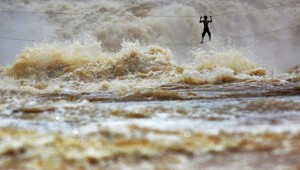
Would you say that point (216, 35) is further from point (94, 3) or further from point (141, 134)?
point (141, 134)

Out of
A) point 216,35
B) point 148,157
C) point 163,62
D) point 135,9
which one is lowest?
point 148,157

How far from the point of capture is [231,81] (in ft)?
34.9

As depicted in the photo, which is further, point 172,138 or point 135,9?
point 135,9

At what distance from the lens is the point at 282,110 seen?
15.2 feet

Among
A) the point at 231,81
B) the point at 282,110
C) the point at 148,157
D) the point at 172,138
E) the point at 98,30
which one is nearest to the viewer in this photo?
the point at 148,157

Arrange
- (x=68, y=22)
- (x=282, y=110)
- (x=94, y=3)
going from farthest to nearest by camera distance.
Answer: (x=94, y=3) < (x=68, y=22) < (x=282, y=110)

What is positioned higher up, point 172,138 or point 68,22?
point 68,22

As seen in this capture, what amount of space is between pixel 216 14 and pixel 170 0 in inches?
130

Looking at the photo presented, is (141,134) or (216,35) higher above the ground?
(216,35)

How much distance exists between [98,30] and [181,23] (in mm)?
5296

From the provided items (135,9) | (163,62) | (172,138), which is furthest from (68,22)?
(172,138)

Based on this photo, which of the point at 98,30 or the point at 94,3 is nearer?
the point at 98,30

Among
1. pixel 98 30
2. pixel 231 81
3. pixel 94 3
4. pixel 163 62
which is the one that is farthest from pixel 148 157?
pixel 94 3

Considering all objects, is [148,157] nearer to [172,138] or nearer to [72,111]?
[172,138]
